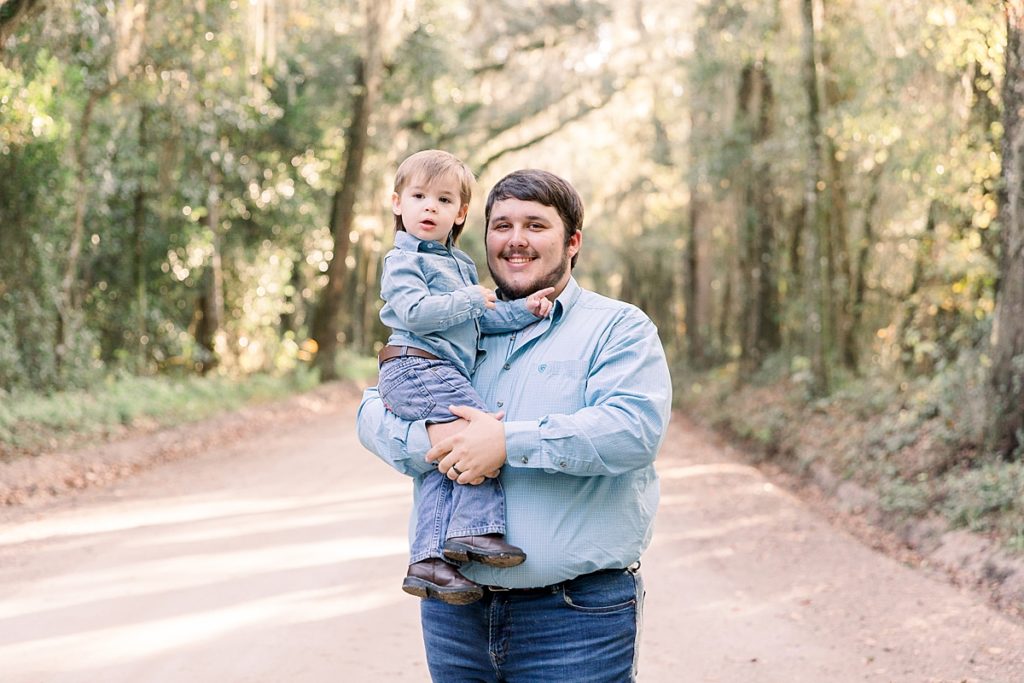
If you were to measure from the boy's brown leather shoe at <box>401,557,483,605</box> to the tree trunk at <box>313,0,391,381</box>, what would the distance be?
62.3ft

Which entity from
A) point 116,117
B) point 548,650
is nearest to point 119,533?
point 548,650

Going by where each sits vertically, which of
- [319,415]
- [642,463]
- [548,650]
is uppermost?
[642,463]

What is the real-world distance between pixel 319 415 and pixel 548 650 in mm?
16062

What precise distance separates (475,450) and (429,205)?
863 millimetres

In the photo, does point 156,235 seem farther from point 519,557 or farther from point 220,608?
point 519,557

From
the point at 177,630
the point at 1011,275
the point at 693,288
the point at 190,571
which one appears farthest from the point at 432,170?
the point at 693,288

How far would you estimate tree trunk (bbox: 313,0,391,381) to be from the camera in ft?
71.1

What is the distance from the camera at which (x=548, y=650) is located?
2666mm

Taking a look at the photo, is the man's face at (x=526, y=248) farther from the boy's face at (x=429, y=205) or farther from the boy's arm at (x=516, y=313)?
the boy's face at (x=429, y=205)

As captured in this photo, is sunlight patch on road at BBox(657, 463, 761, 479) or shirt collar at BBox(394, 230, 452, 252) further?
sunlight patch on road at BBox(657, 463, 761, 479)

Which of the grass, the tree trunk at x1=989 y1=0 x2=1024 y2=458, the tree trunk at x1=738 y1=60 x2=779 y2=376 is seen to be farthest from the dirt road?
the tree trunk at x1=738 y1=60 x2=779 y2=376

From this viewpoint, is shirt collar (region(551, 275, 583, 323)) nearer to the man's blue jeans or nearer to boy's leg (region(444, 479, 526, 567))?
boy's leg (region(444, 479, 526, 567))

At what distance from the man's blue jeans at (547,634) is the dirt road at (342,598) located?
9.05 feet

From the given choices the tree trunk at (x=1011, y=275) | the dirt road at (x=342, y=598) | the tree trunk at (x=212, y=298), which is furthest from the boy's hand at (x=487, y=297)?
the tree trunk at (x=212, y=298)
